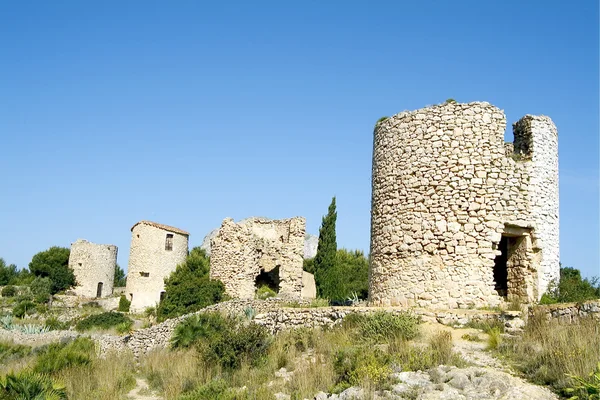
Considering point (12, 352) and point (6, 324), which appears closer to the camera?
point (12, 352)

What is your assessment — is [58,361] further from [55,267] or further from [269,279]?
[55,267]

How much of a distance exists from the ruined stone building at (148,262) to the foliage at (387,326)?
87.6 ft

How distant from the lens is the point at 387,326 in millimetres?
10422

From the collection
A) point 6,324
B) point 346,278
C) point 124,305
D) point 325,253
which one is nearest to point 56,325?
point 6,324

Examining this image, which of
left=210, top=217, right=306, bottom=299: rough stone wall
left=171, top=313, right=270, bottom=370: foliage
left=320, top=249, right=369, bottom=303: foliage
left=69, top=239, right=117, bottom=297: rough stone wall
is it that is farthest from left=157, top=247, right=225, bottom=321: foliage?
left=69, top=239, right=117, bottom=297: rough stone wall

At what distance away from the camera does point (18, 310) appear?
30.8 meters

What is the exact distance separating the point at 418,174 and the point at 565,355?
6186mm

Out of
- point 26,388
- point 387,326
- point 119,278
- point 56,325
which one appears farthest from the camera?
point 119,278

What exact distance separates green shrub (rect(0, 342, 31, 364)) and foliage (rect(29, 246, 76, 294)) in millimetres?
29129

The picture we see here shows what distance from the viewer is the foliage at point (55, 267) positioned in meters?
44.0

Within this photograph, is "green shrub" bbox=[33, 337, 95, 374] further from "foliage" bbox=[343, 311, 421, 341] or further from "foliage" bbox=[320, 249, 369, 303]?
"foliage" bbox=[320, 249, 369, 303]

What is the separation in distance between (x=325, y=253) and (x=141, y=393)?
17.6m

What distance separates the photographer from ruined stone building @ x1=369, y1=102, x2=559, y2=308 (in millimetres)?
12266

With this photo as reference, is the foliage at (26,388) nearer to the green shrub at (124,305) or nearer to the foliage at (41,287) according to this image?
the green shrub at (124,305)
